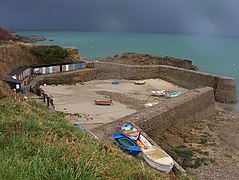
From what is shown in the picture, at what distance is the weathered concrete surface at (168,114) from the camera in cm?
1183

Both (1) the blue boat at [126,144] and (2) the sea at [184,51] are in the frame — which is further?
(2) the sea at [184,51]

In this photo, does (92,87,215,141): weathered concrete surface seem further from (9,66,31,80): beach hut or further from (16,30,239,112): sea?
(9,66,31,80): beach hut

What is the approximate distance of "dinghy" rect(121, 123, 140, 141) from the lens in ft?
34.3

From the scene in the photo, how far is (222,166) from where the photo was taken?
11.7 m

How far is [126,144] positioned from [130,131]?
5.16ft

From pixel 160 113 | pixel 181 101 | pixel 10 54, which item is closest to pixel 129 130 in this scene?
pixel 160 113

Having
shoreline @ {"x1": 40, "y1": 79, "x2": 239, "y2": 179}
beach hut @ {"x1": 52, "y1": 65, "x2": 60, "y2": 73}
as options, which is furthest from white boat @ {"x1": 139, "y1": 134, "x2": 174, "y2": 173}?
beach hut @ {"x1": 52, "y1": 65, "x2": 60, "y2": 73}

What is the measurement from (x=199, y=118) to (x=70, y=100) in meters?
8.56

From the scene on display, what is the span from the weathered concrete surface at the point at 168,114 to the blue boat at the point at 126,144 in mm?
488

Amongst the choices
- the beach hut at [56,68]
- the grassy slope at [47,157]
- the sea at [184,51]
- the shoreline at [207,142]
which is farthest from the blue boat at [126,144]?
the sea at [184,51]

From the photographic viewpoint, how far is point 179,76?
85.9 feet

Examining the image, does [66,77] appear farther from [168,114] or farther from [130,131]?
[130,131]

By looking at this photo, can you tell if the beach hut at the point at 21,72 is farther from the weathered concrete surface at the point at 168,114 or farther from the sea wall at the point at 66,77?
the weathered concrete surface at the point at 168,114

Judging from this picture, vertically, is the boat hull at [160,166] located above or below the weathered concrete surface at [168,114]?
above
